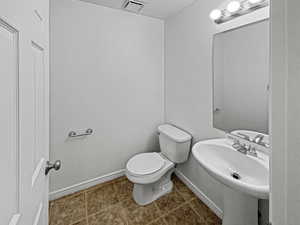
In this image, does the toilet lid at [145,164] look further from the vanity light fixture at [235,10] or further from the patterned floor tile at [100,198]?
the vanity light fixture at [235,10]

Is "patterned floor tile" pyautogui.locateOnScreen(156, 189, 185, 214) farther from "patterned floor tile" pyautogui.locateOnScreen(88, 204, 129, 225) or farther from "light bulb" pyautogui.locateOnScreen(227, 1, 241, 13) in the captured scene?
"light bulb" pyautogui.locateOnScreen(227, 1, 241, 13)

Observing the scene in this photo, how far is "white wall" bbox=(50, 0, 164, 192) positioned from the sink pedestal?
4.24ft

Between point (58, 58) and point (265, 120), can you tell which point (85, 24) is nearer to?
point (58, 58)

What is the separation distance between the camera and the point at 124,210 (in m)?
1.57

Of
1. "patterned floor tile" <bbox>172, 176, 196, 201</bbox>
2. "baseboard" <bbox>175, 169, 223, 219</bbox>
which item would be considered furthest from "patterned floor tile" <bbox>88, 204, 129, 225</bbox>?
"baseboard" <bbox>175, 169, 223, 219</bbox>

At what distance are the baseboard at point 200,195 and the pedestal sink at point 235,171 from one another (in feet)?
1.02

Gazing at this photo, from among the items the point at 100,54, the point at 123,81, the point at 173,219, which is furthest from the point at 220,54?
the point at 173,219

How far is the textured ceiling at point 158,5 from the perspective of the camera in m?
1.70

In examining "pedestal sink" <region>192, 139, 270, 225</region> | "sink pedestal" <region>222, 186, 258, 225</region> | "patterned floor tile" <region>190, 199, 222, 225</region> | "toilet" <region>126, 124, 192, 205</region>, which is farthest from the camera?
"toilet" <region>126, 124, 192, 205</region>

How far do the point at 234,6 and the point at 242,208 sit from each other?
1.53 metres

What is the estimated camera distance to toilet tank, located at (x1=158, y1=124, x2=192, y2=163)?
1.75 meters

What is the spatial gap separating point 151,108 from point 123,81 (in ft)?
1.81

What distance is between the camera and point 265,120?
44.3 inches

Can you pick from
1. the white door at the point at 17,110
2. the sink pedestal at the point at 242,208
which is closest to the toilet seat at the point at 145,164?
the sink pedestal at the point at 242,208
